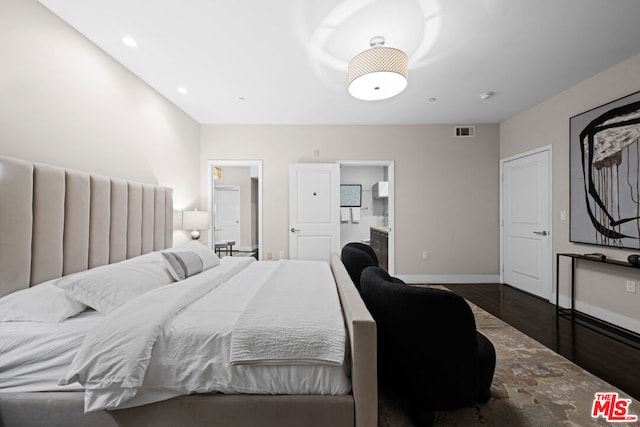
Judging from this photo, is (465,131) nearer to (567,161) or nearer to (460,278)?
(567,161)

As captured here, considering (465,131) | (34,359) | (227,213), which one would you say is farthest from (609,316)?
(227,213)

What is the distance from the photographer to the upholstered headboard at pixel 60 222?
156 cm

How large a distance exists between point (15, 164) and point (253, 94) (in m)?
2.34

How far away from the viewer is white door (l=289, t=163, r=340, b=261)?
4430 millimetres

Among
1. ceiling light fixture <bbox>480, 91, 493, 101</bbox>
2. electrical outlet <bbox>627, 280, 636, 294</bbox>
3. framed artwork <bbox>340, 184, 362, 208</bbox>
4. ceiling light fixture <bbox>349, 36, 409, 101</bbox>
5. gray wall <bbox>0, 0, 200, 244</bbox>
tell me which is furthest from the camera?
framed artwork <bbox>340, 184, 362, 208</bbox>

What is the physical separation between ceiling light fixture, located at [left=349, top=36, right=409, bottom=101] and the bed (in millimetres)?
1551

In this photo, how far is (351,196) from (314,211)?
8.52 ft

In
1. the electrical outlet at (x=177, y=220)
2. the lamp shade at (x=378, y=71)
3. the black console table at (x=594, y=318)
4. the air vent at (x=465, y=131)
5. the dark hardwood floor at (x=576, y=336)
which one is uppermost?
the air vent at (x=465, y=131)

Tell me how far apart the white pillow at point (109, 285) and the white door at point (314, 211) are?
2.66m

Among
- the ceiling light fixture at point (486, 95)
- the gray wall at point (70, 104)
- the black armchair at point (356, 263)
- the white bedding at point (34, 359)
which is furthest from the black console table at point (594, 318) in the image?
the gray wall at point (70, 104)

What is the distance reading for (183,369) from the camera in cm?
126

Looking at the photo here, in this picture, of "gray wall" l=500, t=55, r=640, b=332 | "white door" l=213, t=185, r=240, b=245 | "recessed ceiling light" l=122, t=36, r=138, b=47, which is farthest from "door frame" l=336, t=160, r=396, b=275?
"white door" l=213, t=185, r=240, b=245

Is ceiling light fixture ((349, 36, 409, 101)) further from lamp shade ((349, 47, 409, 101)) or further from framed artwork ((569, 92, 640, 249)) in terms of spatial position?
framed artwork ((569, 92, 640, 249))

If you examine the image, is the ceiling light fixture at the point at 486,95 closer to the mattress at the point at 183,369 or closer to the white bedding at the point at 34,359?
the mattress at the point at 183,369
